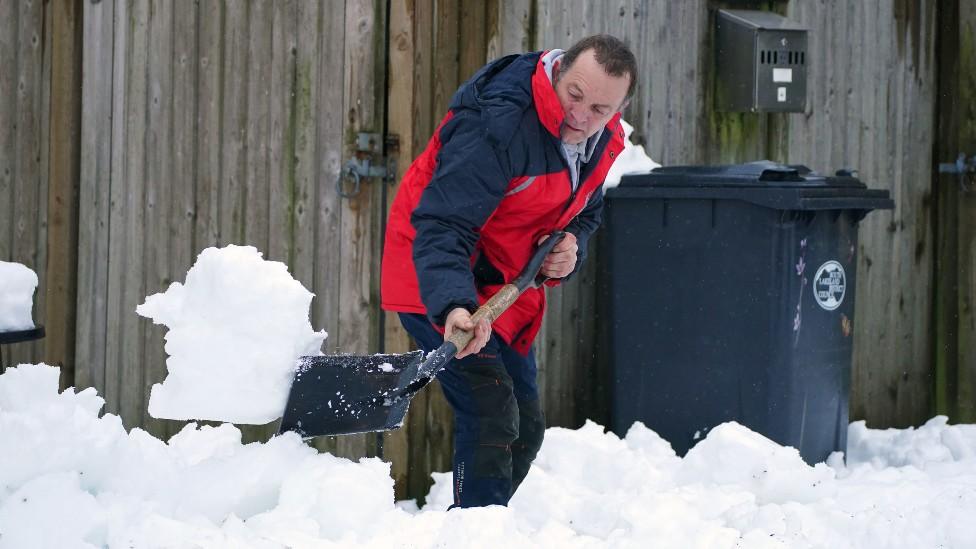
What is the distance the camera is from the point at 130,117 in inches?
191

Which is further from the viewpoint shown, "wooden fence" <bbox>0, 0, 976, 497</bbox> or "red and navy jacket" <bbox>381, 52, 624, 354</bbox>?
"wooden fence" <bbox>0, 0, 976, 497</bbox>

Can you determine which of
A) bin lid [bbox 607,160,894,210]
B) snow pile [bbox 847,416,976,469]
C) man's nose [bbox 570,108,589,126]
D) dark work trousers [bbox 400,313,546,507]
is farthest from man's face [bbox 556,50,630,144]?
snow pile [bbox 847,416,976,469]

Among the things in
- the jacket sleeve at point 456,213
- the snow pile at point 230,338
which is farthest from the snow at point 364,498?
the jacket sleeve at point 456,213

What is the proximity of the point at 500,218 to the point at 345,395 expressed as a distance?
690mm

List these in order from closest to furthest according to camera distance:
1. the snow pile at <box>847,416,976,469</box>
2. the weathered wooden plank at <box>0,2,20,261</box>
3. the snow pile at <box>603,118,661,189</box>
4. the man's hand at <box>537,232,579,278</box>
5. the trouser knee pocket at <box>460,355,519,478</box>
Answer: the trouser knee pocket at <box>460,355,519,478</box>, the man's hand at <box>537,232,579,278</box>, the weathered wooden plank at <box>0,2,20,261</box>, the snow pile at <box>603,118,661,189</box>, the snow pile at <box>847,416,976,469</box>

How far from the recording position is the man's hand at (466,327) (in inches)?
128

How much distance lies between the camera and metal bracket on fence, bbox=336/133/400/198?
16.2ft

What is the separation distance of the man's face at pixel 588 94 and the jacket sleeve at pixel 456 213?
227 millimetres

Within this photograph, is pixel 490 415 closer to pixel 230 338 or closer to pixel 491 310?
pixel 491 310

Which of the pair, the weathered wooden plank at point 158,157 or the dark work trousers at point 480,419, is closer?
the dark work trousers at point 480,419

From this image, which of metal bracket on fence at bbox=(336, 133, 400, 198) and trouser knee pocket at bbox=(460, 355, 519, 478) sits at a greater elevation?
metal bracket on fence at bbox=(336, 133, 400, 198)

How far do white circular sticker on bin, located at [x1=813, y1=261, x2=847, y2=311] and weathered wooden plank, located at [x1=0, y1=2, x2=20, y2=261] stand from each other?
3.16 meters

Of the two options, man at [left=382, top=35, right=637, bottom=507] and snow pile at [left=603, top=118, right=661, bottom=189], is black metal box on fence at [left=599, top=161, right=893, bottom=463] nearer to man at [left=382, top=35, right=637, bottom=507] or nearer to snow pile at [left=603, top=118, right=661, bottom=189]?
snow pile at [left=603, top=118, right=661, bottom=189]

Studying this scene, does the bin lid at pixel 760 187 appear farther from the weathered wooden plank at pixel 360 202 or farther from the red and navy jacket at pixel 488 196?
the red and navy jacket at pixel 488 196
